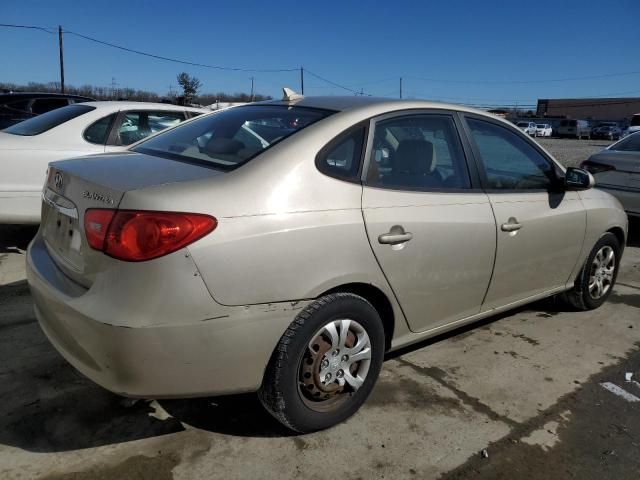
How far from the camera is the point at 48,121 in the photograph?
566 cm

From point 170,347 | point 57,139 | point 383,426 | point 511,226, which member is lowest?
point 383,426

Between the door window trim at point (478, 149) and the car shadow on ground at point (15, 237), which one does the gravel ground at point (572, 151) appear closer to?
the door window trim at point (478, 149)

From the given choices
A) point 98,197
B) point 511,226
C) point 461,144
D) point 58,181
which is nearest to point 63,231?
point 58,181

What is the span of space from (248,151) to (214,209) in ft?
1.64

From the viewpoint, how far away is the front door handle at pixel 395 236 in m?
2.63

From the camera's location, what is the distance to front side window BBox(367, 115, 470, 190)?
2.80 meters

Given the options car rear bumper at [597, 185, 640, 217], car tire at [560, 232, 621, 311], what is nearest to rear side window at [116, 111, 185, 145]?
car tire at [560, 232, 621, 311]

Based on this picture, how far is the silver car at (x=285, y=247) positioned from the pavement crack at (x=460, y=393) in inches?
12.6

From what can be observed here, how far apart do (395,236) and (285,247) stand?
0.65 meters

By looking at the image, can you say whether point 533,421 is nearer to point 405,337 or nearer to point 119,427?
point 405,337

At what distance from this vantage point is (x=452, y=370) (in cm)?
340

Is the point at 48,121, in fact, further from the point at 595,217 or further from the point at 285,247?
the point at 595,217

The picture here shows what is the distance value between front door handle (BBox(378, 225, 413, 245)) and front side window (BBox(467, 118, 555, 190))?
0.88m

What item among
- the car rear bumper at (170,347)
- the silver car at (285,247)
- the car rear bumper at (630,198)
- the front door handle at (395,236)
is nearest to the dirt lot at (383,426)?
the silver car at (285,247)
